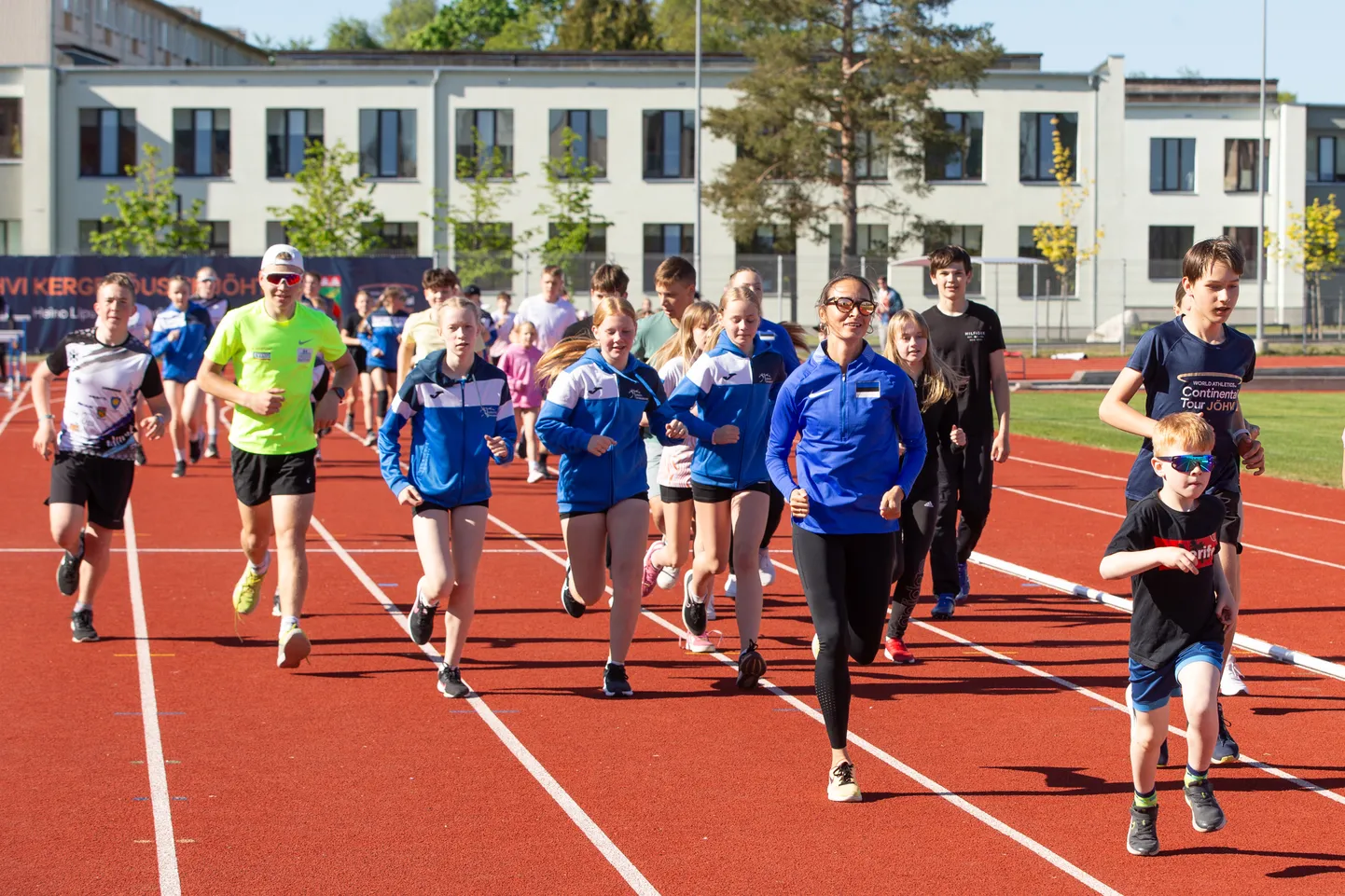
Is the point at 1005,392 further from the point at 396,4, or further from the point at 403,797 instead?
the point at 396,4

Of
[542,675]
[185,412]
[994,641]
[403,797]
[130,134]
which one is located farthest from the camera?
[130,134]

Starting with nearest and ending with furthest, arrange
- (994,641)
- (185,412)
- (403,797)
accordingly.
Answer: (403,797), (994,641), (185,412)

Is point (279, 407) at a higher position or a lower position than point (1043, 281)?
lower

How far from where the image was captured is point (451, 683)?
813 cm

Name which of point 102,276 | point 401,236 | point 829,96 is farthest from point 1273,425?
point 401,236

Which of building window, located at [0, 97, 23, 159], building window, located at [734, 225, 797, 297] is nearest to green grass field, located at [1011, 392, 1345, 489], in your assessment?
building window, located at [734, 225, 797, 297]

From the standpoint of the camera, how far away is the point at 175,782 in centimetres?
657

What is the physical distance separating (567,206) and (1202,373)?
46131 millimetres

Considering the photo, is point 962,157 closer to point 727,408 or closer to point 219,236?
point 219,236

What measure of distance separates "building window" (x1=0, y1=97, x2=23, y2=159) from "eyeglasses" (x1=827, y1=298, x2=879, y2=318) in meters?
Result: 55.3

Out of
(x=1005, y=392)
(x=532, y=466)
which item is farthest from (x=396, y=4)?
(x=1005, y=392)

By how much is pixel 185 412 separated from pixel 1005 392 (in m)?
10.2

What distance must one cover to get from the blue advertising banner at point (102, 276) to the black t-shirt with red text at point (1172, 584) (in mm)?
32478

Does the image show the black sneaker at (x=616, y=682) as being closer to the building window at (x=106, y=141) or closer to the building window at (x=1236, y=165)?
the building window at (x=106, y=141)
